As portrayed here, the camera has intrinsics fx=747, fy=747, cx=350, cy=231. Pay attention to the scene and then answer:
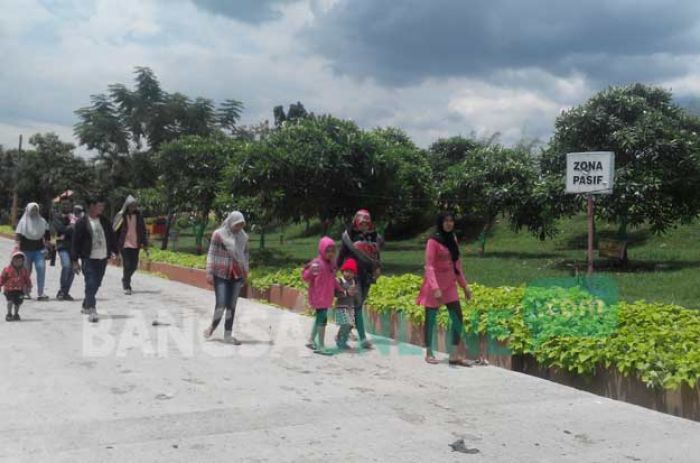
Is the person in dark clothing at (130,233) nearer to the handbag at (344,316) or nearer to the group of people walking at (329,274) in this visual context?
the group of people walking at (329,274)

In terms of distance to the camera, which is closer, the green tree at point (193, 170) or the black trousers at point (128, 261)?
the black trousers at point (128, 261)

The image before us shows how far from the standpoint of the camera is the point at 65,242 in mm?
11945

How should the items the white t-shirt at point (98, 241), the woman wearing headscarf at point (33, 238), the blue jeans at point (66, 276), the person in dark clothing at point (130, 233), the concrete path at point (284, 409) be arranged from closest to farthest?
1. the concrete path at point (284, 409)
2. the white t-shirt at point (98, 241)
3. the woman wearing headscarf at point (33, 238)
4. the blue jeans at point (66, 276)
5. the person in dark clothing at point (130, 233)

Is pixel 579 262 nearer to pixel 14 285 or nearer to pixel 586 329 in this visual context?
pixel 586 329

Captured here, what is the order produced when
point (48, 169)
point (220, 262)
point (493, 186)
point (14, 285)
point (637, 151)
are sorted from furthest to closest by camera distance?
point (48, 169), point (493, 186), point (637, 151), point (14, 285), point (220, 262)

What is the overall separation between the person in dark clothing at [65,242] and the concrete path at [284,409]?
3.30 meters

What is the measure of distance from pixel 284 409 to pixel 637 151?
498 inches

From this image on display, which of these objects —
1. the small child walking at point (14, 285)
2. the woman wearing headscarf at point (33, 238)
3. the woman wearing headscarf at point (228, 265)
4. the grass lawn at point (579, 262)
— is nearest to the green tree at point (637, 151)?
the grass lawn at point (579, 262)

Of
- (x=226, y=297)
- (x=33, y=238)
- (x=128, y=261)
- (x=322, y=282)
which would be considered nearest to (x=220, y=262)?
(x=226, y=297)

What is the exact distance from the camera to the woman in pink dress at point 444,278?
6.98 metres

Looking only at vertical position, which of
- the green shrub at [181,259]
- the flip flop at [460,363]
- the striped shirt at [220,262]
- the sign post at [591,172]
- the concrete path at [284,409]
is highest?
the sign post at [591,172]

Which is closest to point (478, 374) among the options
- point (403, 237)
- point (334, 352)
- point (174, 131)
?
point (334, 352)

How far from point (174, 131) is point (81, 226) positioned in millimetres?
17386

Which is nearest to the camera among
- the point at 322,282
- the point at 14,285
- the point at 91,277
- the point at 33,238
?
the point at 322,282
